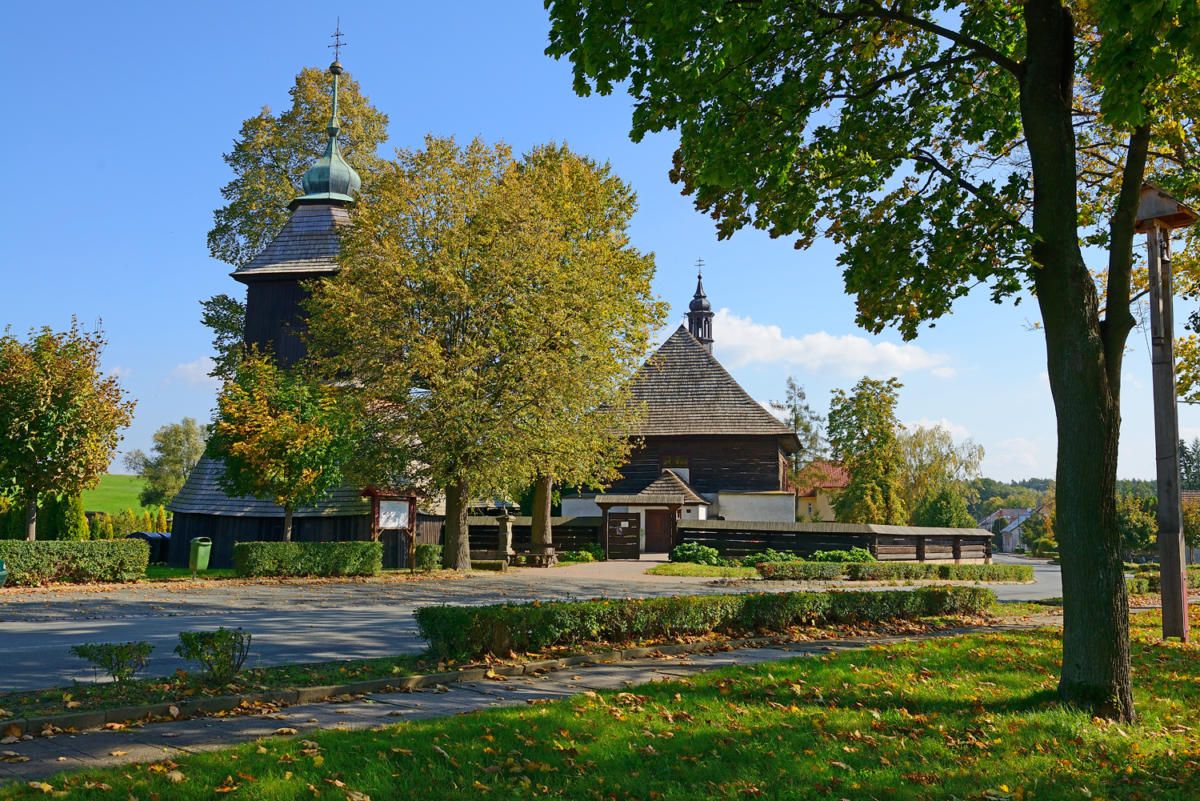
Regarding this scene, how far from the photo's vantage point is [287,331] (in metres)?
36.5

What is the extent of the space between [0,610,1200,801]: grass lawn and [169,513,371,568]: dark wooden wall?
84.5 feet

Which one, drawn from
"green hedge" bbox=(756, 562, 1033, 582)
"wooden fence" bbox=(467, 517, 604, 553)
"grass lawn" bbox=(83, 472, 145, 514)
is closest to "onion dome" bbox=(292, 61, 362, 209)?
"wooden fence" bbox=(467, 517, 604, 553)

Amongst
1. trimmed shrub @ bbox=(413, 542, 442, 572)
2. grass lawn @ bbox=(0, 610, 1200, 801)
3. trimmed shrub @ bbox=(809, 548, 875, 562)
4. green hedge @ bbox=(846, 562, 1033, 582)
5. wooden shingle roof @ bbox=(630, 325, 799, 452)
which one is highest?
wooden shingle roof @ bbox=(630, 325, 799, 452)

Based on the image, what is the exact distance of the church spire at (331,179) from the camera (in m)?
37.9

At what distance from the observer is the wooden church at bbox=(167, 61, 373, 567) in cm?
3344

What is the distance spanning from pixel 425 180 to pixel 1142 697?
2392 centimetres

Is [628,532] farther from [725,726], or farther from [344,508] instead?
[725,726]

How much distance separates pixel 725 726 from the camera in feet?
25.6

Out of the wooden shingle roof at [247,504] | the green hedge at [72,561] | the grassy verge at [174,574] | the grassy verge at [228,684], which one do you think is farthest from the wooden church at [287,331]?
the grassy verge at [228,684]

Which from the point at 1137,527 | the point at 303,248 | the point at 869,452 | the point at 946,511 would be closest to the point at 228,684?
the point at 303,248

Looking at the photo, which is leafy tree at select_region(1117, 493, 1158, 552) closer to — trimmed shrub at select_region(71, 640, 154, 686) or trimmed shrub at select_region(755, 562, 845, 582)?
trimmed shrub at select_region(755, 562, 845, 582)

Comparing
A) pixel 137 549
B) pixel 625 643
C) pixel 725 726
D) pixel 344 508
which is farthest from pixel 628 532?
pixel 725 726

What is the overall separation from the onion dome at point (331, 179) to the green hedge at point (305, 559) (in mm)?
16776

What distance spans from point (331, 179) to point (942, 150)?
3093 centimetres
